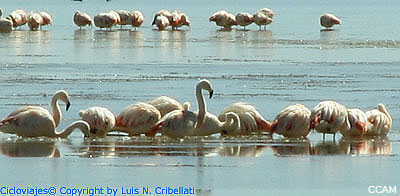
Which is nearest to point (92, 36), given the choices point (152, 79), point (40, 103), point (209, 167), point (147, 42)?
point (147, 42)

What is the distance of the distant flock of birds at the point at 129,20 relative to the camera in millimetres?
40875

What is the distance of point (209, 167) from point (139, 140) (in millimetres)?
2745

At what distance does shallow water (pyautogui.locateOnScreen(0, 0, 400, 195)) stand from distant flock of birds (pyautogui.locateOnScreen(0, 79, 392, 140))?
17 centimetres

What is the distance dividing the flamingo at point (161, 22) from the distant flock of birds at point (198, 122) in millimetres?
26553

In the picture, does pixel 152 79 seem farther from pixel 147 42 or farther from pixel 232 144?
pixel 147 42

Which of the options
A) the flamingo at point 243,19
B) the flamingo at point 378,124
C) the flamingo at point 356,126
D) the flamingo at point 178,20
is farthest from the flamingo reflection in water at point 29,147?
the flamingo at point 243,19

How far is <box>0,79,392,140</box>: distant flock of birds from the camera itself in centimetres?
1469

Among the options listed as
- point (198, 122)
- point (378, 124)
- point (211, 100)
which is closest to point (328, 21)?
point (211, 100)

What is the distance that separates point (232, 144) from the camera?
14445mm

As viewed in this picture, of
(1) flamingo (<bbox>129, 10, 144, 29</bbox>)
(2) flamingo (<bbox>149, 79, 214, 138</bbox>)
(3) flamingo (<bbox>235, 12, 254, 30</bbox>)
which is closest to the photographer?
(2) flamingo (<bbox>149, 79, 214, 138</bbox>)

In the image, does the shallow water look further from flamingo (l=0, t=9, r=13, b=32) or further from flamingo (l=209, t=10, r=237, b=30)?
flamingo (l=209, t=10, r=237, b=30)

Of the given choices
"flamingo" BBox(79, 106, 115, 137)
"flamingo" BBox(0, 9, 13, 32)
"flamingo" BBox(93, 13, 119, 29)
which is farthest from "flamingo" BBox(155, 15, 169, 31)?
"flamingo" BBox(79, 106, 115, 137)

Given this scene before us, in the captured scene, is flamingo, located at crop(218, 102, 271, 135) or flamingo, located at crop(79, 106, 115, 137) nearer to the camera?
flamingo, located at crop(79, 106, 115, 137)

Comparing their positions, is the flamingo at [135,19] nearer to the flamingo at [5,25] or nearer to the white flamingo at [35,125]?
the flamingo at [5,25]
